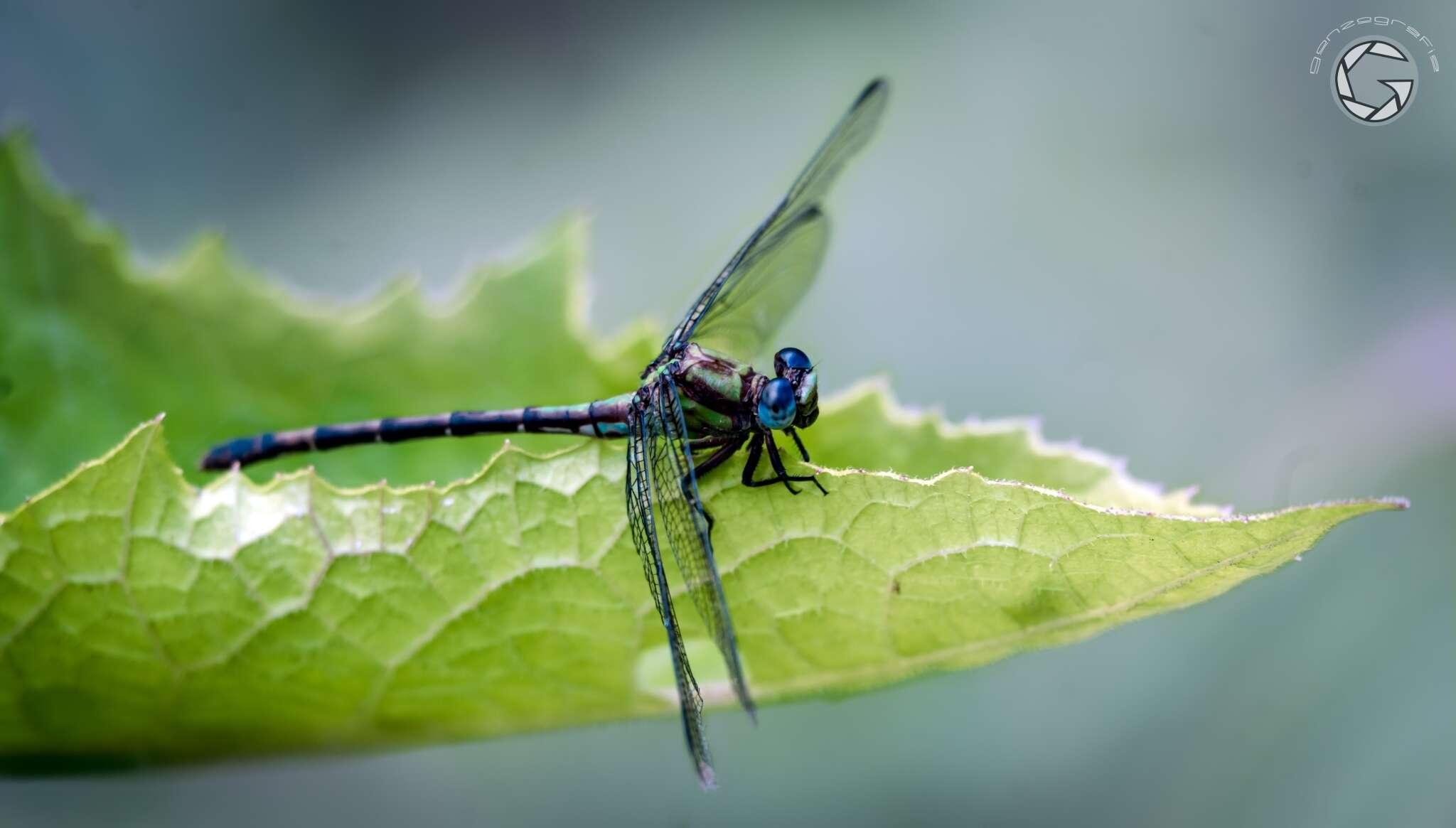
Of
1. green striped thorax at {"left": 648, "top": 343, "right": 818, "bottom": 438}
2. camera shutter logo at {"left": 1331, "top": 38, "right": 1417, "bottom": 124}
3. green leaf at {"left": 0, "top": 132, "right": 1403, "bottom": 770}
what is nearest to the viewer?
green leaf at {"left": 0, "top": 132, "right": 1403, "bottom": 770}

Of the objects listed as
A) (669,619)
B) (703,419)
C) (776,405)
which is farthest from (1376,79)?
(669,619)

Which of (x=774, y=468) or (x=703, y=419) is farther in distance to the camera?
(x=703, y=419)

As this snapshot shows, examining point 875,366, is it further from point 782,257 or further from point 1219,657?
point 1219,657

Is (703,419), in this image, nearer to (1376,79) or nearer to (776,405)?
(776,405)

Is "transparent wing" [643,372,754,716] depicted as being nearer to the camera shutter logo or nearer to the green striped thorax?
the green striped thorax

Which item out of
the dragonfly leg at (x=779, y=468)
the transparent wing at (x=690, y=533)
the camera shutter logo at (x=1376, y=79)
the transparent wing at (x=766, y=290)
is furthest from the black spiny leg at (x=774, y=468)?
the camera shutter logo at (x=1376, y=79)

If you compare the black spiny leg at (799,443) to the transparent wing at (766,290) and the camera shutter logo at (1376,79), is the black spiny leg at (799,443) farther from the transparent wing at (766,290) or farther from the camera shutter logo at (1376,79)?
the camera shutter logo at (1376,79)

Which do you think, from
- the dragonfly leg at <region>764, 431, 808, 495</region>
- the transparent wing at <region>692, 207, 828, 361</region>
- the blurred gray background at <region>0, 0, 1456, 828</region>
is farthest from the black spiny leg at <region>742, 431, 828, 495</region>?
the blurred gray background at <region>0, 0, 1456, 828</region>
